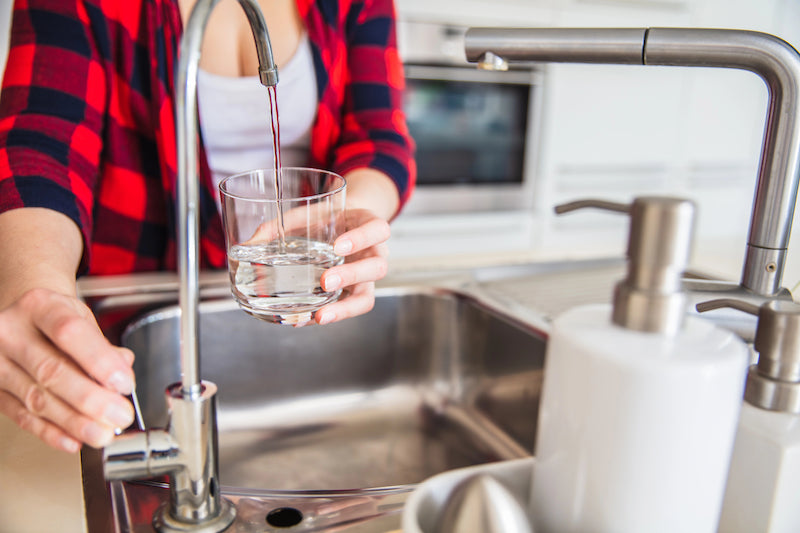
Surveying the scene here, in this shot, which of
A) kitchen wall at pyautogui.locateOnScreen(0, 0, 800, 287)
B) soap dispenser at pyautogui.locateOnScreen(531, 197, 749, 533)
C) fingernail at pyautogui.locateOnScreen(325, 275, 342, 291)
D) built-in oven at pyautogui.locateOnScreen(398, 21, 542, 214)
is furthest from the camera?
kitchen wall at pyautogui.locateOnScreen(0, 0, 800, 287)

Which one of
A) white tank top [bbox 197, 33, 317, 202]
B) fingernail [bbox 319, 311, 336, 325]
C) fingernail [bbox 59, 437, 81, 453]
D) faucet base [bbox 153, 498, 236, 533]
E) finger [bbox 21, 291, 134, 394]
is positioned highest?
white tank top [bbox 197, 33, 317, 202]

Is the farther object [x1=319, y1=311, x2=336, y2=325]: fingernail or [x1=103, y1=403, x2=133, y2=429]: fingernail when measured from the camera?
[x1=319, y1=311, x2=336, y2=325]: fingernail

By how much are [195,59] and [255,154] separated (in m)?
0.62

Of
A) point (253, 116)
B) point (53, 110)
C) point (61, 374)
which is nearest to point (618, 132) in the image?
point (253, 116)

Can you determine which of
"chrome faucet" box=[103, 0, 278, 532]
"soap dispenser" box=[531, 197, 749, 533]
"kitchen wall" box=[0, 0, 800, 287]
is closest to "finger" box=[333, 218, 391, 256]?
"chrome faucet" box=[103, 0, 278, 532]

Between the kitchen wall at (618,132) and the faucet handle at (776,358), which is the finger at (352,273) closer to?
the faucet handle at (776,358)

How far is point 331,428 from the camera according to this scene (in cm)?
76

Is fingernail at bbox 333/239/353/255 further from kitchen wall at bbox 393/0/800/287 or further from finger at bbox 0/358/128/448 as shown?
kitchen wall at bbox 393/0/800/287

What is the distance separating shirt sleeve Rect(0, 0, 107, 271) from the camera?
2.00 feet

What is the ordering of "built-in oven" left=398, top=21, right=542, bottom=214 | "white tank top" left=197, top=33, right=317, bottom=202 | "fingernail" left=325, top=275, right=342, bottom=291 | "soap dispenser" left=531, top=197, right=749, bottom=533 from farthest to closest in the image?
"built-in oven" left=398, top=21, right=542, bottom=214
"white tank top" left=197, top=33, right=317, bottom=202
"fingernail" left=325, top=275, right=342, bottom=291
"soap dispenser" left=531, top=197, right=749, bottom=533

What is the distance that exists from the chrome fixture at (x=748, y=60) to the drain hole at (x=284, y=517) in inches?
13.2

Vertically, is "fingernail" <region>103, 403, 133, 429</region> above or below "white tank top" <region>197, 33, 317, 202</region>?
below

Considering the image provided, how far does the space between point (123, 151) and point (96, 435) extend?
1.95 ft

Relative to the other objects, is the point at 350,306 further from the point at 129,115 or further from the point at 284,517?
the point at 129,115
